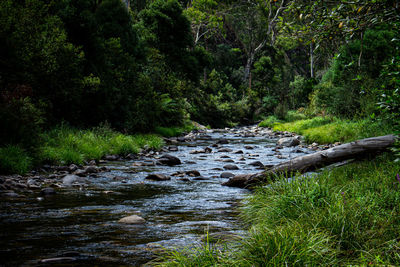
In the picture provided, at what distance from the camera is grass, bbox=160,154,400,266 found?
2691 mm

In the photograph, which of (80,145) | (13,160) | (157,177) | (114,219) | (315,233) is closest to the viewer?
(315,233)

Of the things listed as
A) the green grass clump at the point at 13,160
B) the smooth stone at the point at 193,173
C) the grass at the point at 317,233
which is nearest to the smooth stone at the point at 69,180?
the green grass clump at the point at 13,160

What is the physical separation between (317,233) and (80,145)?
8.96 m

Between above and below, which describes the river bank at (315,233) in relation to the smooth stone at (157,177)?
above

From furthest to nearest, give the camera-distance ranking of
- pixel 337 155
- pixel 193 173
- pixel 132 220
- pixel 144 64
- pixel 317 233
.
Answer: pixel 144 64 < pixel 193 173 < pixel 337 155 < pixel 132 220 < pixel 317 233

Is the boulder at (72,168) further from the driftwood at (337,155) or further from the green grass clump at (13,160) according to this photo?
the driftwood at (337,155)

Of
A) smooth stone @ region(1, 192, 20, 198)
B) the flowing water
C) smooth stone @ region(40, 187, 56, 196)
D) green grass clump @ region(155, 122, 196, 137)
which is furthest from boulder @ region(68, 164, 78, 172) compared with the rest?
green grass clump @ region(155, 122, 196, 137)

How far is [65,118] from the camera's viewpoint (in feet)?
41.7

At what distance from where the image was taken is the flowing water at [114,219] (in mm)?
3541

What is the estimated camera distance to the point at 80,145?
10.6m

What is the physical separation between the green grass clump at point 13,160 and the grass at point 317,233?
5592 millimetres

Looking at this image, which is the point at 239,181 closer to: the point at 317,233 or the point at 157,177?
the point at 157,177

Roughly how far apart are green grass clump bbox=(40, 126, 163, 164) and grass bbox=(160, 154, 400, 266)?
21.5ft

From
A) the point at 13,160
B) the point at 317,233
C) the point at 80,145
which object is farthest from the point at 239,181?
the point at 80,145
